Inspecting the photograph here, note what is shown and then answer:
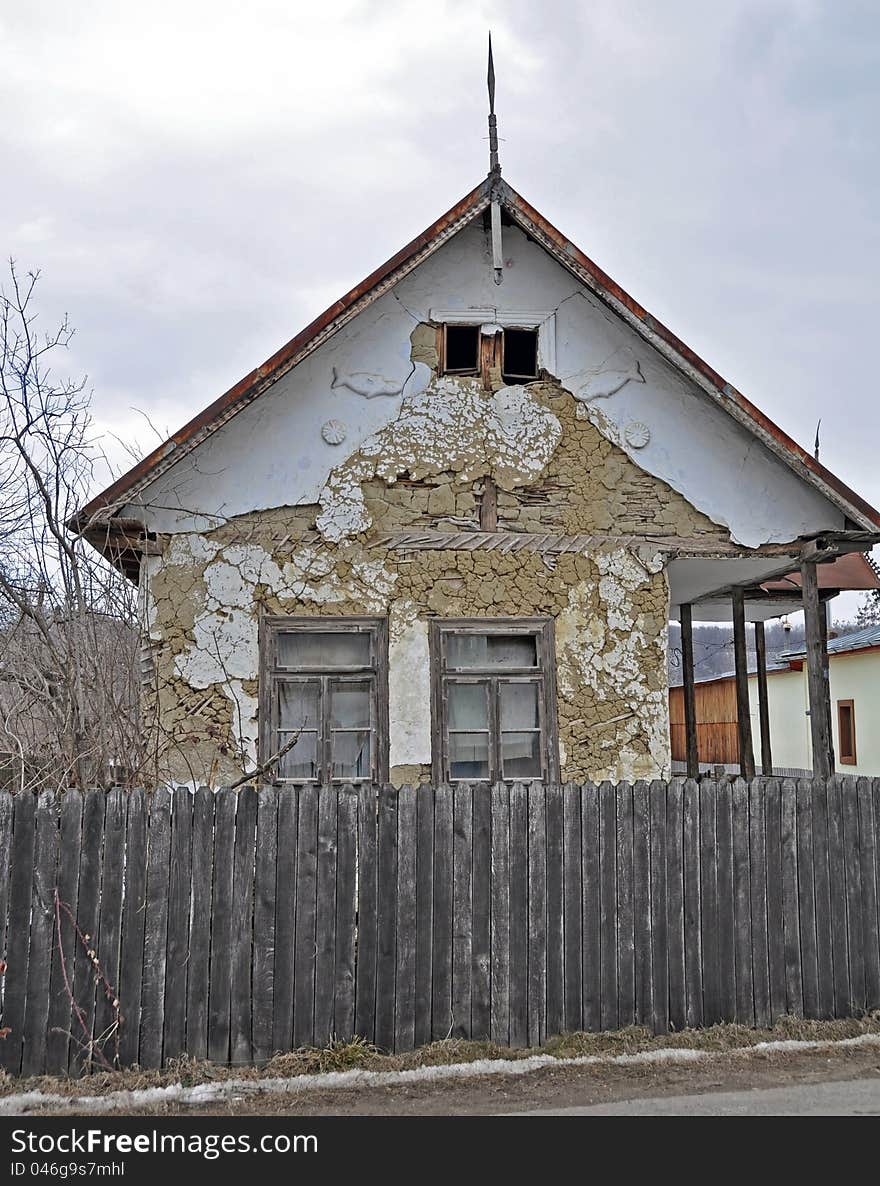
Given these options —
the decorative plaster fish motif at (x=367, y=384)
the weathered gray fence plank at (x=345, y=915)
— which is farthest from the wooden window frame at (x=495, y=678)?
the weathered gray fence plank at (x=345, y=915)

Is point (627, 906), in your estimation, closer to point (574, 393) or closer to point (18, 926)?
point (18, 926)

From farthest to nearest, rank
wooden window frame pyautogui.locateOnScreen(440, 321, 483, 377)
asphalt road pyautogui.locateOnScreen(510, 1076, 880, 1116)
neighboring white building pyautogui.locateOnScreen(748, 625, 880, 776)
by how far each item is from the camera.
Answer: neighboring white building pyautogui.locateOnScreen(748, 625, 880, 776)
wooden window frame pyautogui.locateOnScreen(440, 321, 483, 377)
asphalt road pyautogui.locateOnScreen(510, 1076, 880, 1116)

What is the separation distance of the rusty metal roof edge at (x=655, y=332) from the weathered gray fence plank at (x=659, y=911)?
4.13 metres

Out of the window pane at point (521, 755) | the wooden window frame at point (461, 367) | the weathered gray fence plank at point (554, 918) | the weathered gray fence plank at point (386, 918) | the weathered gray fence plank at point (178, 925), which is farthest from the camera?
the wooden window frame at point (461, 367)

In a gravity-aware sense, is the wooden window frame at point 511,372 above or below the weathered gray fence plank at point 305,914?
above

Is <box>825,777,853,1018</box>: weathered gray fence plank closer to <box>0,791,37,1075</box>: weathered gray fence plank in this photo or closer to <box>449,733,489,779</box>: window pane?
<box>449,733,489,779</box>: window pane

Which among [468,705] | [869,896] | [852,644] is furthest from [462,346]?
[852,644]

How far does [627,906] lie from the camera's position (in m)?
6.46

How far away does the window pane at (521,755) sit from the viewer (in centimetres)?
924

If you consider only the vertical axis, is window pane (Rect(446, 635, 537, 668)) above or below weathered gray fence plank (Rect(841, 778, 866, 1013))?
above

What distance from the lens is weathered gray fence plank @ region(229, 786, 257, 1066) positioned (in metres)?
5.84

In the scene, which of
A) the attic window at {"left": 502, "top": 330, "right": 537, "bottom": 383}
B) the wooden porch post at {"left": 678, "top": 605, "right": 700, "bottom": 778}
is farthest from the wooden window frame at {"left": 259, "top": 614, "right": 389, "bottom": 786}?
the wooden porch post at {"left": 678, "top": 605, "right": 700, "bottom": 778}

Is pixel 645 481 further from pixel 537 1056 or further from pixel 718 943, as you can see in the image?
pixel 537 1056

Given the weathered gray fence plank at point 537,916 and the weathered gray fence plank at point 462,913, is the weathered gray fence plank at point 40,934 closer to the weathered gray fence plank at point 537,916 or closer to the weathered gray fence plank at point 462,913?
the weathered gray fence plank at point 462,913
